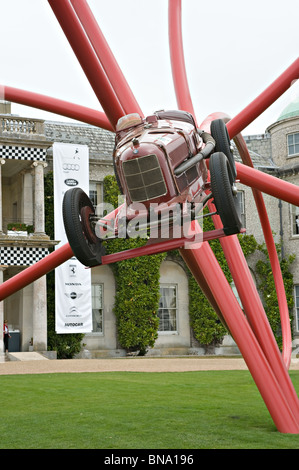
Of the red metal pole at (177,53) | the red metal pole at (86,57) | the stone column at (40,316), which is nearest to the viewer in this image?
the red metal pole at (86,57)

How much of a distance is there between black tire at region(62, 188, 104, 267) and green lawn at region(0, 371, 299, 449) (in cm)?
209

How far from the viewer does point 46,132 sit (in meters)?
31.0

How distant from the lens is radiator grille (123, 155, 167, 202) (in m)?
6.00

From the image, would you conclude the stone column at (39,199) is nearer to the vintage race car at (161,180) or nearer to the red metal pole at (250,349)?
the red metal pole at (250,349)

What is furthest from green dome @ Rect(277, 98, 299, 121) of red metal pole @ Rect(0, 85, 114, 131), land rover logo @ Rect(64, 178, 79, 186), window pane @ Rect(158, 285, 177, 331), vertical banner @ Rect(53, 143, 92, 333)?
red metal pole @ Rect(0, 85, 114, 131)

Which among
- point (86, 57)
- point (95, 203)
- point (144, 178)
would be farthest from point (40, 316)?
point (144, 178)

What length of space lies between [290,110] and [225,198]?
30.2m

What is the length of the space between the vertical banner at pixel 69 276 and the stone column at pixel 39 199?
2.24 feet

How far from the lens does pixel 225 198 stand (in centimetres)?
589

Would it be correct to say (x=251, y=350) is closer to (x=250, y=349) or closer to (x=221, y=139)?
(x=250, y=349)

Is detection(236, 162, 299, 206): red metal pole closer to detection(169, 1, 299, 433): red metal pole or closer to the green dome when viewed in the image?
detection(169, 1, 299, 433): red metal pole

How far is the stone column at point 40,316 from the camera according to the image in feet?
87.4

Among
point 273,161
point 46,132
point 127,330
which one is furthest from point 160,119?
point 273,161

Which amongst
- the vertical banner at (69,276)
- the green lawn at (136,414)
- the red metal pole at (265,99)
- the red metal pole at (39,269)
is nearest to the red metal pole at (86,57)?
the red metal pole at (265,99)
